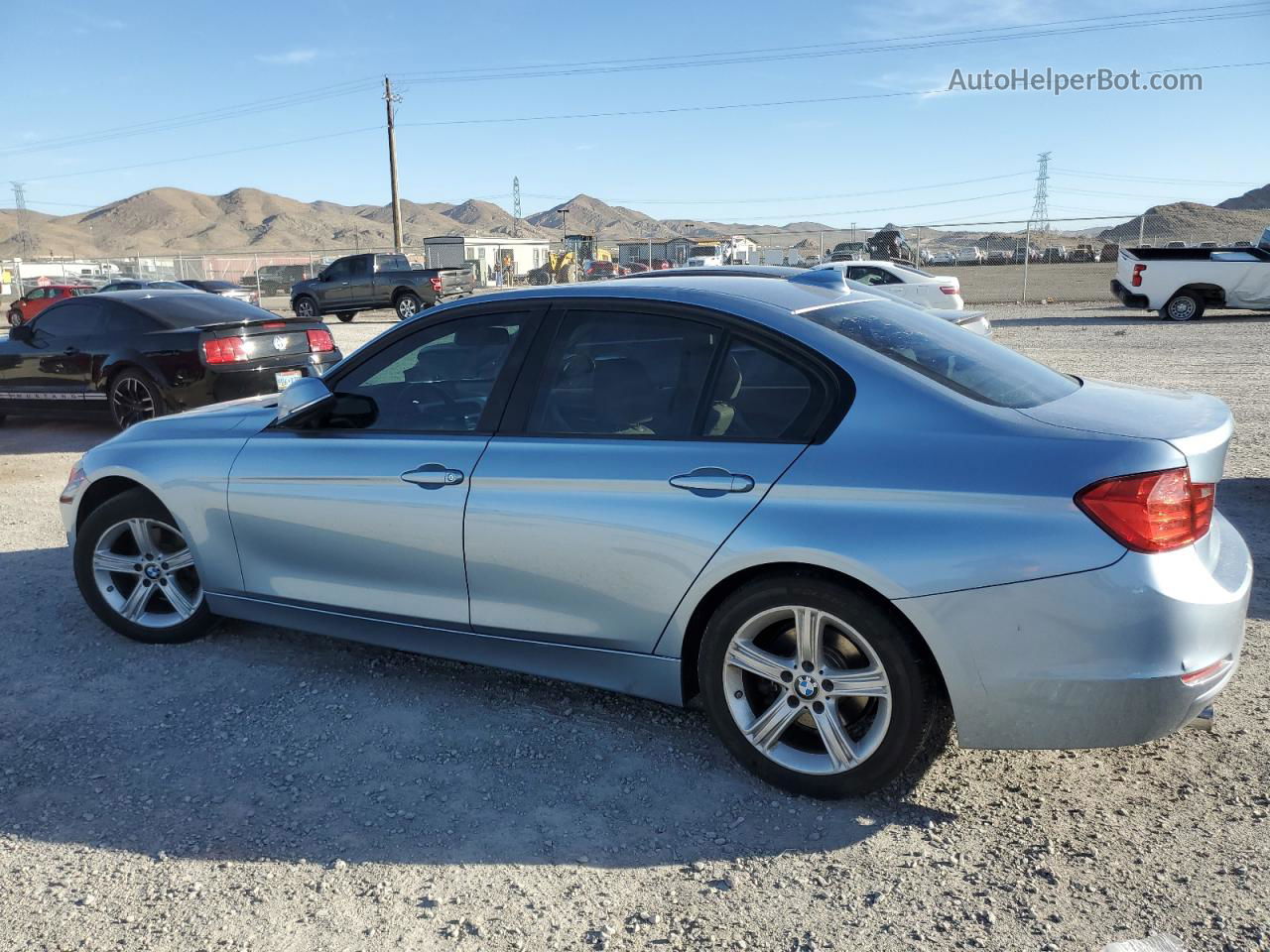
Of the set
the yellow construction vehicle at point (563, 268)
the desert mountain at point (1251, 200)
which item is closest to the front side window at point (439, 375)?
the yellow construction vehicle at point (563, 268)

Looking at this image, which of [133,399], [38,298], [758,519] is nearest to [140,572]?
[758,519]

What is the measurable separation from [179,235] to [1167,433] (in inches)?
7193

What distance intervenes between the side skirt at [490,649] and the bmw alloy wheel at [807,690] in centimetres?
26

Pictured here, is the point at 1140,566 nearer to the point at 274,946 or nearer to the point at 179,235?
the point at 274,946

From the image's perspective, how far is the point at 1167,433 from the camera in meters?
2.92

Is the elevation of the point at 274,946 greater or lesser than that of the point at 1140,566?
lesser

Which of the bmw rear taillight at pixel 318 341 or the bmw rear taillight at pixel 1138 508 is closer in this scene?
the bmw rear taillight at pixel 1138 508

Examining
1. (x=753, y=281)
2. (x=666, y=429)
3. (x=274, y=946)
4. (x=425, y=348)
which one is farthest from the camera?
(x=425, y=348)

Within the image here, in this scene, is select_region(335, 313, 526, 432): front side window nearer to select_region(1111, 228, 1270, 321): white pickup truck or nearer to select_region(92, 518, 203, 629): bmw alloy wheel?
select_region(92, 518, 203, 629): bmw alloy wheel

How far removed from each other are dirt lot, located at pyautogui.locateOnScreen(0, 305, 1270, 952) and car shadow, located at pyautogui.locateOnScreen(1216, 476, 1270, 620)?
0.47 meters

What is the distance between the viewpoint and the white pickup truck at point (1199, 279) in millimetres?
20891

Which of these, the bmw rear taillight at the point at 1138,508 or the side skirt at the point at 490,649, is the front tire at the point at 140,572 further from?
the bmw rear taillight at the point at 1138,508

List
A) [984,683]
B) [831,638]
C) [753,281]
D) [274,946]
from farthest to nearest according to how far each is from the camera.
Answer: [753,281]
[831,638]
[984,683]
[274,946]

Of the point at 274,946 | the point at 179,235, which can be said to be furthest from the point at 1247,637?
the point at 179,235
